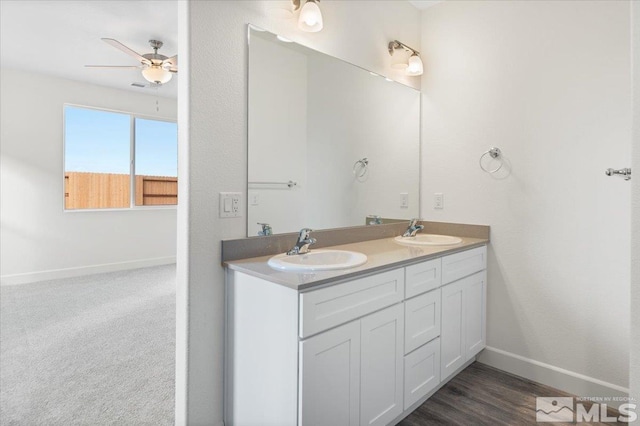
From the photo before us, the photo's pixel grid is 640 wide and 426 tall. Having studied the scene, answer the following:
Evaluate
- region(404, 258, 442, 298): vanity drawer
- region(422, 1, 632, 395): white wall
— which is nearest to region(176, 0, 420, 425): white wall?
region(404, 258, 442, 298): vanity drawer

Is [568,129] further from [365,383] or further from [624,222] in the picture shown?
[365,383]

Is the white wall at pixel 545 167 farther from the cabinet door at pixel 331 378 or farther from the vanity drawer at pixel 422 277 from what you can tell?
the cabinet door at pixel 331 378

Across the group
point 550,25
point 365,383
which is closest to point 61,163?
point 365,383

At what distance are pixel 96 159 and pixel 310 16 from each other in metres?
4.36

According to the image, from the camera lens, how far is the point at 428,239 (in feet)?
8.19

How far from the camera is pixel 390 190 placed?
99.6 inches

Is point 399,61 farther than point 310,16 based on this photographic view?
Yes

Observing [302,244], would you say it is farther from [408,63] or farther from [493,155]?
[408,63]

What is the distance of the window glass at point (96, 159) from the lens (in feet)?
15.3

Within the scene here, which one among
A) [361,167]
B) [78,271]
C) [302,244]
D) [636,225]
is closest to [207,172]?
[302,244]

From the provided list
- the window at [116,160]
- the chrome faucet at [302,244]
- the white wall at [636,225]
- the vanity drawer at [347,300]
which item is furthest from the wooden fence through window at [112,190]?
the white wall at [636,225]

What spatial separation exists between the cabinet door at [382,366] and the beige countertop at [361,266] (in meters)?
0.21

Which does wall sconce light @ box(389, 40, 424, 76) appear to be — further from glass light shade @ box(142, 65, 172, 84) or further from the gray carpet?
the gray carpet

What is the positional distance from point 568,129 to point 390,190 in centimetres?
111
